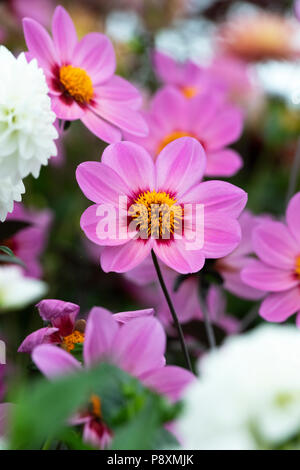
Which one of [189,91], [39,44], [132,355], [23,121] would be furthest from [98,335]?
[189,91]

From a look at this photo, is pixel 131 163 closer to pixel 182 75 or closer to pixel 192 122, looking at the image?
pixel 192 122

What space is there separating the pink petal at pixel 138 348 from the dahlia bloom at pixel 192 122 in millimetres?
307

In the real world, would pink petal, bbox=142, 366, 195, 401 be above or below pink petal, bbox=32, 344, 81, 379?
below

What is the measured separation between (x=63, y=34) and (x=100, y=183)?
137 mm

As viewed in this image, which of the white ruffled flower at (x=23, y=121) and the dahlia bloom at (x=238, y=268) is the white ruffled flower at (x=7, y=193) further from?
the dahlia bloom at (x=238, y=268)

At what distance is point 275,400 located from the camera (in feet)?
0.65

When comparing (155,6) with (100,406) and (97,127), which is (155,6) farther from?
(100,406)

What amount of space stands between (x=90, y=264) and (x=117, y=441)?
0.60 metres

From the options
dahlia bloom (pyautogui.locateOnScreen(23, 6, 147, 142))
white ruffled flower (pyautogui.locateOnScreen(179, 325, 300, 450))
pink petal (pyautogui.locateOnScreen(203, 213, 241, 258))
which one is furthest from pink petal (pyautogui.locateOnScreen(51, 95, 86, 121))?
white ruffled flower (pyautogui.locateOnScreen(179, 325, 300, 450))

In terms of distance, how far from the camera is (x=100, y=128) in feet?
1.39

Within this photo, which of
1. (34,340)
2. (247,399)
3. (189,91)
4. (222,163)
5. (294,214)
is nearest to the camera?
(247,399)

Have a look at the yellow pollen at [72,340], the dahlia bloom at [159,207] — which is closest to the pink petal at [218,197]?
the dahlia bloom at [159,207]

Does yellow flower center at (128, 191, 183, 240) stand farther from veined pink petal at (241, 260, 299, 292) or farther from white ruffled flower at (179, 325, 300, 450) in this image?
white ruffled flower at (179, 325, 300, 450)

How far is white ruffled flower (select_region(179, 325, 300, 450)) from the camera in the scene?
0.20m
